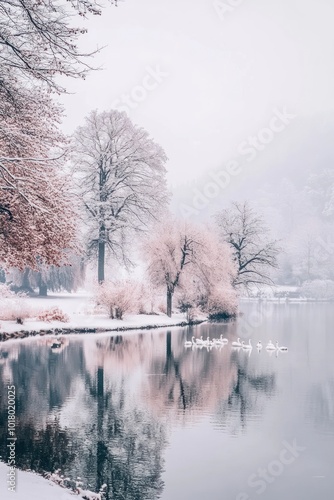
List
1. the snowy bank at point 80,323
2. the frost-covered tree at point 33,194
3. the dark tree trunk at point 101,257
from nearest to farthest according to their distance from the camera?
the frost-covered tree at point 33,194, the snowy bank at point 80,323, the dark tree trunk at point 101,257

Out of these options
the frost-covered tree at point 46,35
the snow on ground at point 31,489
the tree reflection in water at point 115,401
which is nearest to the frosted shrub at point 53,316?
the tree reflection in water at point 115,401

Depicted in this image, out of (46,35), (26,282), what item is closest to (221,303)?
(26,282)

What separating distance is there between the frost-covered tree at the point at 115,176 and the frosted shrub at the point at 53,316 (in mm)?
10241

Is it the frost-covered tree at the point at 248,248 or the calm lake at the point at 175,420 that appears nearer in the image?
the calm lake at the point at 175,420

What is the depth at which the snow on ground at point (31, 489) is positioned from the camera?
28.9ft

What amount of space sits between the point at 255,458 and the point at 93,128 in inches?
1505

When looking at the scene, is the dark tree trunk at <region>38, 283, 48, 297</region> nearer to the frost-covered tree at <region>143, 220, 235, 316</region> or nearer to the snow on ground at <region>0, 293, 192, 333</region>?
the snow on ground at <region>0, 293, 192, 333</region>

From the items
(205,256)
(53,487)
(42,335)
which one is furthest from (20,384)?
(205,256)

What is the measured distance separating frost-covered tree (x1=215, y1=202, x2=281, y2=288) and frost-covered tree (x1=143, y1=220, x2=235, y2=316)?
1027 centimetres

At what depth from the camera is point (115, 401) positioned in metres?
19.0

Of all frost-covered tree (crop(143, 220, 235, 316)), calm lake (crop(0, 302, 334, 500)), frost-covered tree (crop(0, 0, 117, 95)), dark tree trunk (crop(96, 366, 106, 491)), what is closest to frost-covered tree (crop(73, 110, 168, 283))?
frost-covered tree (crop(143, 220, 235, 316))

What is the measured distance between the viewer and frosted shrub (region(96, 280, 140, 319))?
137 feet

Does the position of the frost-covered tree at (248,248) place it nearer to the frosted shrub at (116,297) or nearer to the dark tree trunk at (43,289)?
the dark tree trunk at (43,289)

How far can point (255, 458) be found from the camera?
14164mm
